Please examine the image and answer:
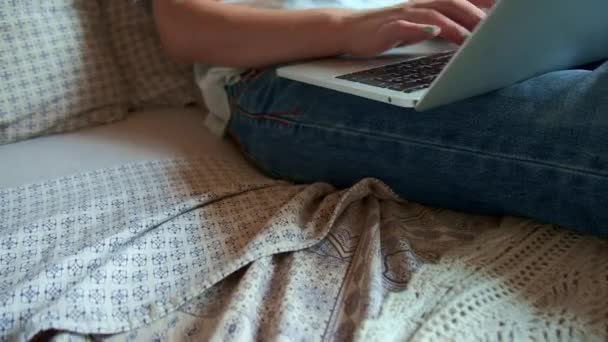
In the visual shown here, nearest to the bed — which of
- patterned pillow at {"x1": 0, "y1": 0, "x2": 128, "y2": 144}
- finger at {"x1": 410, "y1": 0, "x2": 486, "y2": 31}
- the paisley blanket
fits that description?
the paisley blanket

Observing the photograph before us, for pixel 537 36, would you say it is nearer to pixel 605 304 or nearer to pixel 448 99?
pixel 448 99

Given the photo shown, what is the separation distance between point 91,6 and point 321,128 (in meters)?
0.53

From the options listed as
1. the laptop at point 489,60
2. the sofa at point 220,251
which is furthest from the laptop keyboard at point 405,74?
the sofa at point 220,251

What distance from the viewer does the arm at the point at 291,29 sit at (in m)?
0.73

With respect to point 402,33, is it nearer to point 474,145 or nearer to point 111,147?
point 474,145

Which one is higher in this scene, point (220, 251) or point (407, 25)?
point (407, 25)

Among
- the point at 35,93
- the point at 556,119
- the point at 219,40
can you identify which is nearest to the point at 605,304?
the point at 556,119

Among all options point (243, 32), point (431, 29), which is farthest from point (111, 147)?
point (431, 29)

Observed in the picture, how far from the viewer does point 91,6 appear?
1019 millimetres

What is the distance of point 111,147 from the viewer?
0.94 metres

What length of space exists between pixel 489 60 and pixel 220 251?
0.36 m

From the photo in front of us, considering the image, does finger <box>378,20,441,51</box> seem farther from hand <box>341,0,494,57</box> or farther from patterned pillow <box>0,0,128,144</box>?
patterned pillow <box>0,0,128,144</box>

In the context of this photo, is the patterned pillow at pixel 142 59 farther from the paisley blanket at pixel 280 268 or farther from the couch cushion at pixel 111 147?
the paisley blanket at pixel 280 268

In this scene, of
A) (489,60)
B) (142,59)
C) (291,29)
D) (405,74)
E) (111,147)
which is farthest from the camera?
(142,59)
